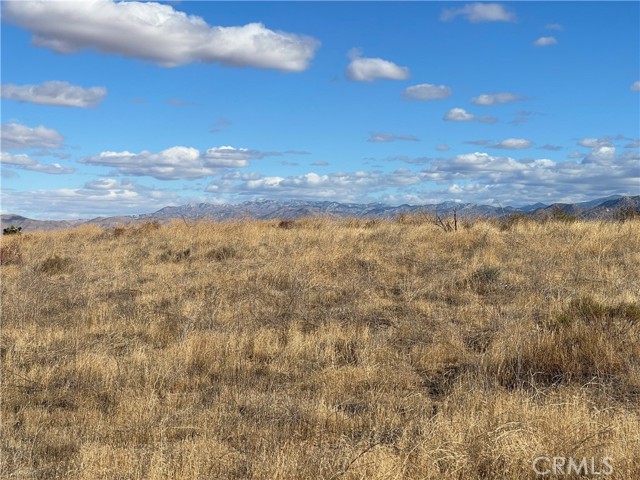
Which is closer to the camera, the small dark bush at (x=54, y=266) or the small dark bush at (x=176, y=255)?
the small dark bush at (x=54, y=266)

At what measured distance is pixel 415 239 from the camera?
623 inches

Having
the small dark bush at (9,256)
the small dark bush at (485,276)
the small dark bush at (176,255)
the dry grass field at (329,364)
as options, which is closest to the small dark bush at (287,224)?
the small dark bush at (176,255)

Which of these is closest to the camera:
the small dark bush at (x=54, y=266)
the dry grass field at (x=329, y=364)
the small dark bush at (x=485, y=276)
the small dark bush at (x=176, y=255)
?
the dry grass field at (x=329, y=364)

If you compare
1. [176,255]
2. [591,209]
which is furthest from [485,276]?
[591,209]

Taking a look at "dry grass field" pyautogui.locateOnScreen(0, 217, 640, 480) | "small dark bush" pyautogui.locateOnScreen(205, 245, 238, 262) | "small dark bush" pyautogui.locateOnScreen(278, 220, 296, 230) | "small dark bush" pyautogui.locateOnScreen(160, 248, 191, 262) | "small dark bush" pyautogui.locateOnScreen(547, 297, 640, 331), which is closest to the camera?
"dry grass field" pyautogui.locateOnScreen(0, 217, 640, 480)

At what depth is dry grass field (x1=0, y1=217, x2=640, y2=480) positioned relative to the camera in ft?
14.0

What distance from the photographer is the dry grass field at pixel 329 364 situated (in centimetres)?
427

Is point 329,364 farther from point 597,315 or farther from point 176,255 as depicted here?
point 176,255

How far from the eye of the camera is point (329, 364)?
274 inches

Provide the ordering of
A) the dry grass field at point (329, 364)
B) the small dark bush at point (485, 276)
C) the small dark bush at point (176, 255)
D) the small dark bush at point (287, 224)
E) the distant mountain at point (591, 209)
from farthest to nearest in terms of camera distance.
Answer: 1. the small dark bush at point (287, 224)
2. the distant mountain at point (591, 209)
3. the small dark bush at point (176, 255)
4. the small dark bush at point (485, 276)
5. the dry grass field at point (329, 364)

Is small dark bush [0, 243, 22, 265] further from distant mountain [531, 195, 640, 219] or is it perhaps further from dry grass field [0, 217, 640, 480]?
distant mountain [531, 195, 640, 219]

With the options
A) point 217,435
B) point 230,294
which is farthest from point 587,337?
point 230,294

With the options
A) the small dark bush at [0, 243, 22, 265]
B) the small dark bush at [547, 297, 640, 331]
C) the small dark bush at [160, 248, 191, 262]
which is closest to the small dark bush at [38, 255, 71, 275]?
the small dark bush at [0, 243, 22, 265]

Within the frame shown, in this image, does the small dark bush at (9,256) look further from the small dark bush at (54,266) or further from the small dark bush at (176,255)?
the small dark bush at (176,255)
